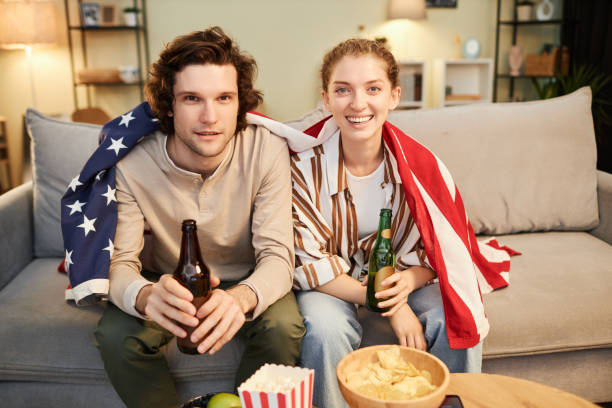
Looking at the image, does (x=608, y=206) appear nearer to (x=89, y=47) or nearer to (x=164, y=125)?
(x=164, y=125)

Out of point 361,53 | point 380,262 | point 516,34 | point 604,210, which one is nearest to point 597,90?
point 516,34

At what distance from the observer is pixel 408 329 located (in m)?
1.36

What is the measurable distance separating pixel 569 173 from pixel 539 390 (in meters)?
1.27

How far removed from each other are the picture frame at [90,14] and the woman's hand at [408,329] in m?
4.13

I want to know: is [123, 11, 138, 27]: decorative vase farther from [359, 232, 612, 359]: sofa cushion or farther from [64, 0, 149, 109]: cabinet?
[359, 232, 612, 359]: sofa cushion

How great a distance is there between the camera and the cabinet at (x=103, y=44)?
454 centimetres

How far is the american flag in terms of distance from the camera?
137 centimetres

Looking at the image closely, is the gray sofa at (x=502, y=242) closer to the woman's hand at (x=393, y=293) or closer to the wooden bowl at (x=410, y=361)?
the woman's hand at (x=393, y=293)

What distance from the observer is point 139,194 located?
4.83 ft

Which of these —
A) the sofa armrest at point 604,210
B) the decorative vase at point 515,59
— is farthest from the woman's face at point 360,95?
the decorative vase at point 515,59

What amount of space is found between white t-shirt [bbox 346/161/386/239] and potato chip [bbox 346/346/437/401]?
0.61 m

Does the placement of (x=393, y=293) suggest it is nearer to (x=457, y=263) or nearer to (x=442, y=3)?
(x=457, y=263)

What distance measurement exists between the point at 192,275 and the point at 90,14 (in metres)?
4.06

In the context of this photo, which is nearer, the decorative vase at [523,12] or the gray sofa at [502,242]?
the gray sofa at [502,242]
